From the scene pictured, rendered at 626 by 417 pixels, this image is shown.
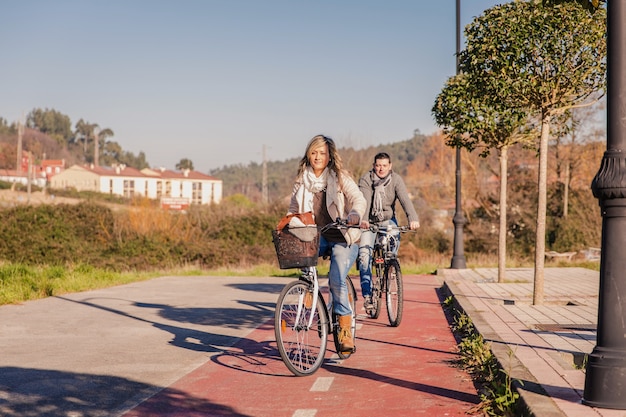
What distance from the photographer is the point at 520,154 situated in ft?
159

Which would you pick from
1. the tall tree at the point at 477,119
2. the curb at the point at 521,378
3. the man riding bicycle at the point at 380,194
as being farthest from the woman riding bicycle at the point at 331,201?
the tall tree at the point at 477,119

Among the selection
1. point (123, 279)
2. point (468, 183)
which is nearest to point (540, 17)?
point (123, 279)

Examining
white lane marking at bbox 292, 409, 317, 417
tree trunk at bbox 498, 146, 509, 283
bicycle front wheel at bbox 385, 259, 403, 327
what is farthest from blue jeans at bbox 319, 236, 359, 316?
tree trunk at bbox 498, 146, 509, 283

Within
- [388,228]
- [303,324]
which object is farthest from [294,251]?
[388,228]

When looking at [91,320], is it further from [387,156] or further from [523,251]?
[523,251]

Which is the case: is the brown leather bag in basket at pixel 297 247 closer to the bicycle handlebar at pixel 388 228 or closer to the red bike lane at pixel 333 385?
the red bike lane at pixel 333 385

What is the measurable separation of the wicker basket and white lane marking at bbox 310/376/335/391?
3.09 ft

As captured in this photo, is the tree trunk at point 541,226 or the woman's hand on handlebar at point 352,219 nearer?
the woman's hand on handlebar at point 352,219

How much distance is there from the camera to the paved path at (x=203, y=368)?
565cm

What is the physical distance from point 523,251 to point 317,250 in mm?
38975

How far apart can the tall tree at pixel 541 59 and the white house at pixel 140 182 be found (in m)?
117

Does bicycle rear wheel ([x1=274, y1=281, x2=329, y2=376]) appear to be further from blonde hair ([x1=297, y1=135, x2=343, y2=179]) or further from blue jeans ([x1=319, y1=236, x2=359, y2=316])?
blonde hair ([x1=297, y1=135, x2=343, y2=179])

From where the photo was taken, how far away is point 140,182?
136 meters

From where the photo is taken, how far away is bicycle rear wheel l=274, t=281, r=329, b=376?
21.6 feet
